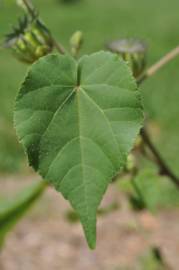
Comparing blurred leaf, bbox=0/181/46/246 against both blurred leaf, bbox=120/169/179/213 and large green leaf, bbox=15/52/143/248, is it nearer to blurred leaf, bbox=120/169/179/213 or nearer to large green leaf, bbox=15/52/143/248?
blurred leaf, bbox=120/169/179/213

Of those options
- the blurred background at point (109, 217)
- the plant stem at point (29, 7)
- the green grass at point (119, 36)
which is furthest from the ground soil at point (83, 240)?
the plant stem at point (29, 7)

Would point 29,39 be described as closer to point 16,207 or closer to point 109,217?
point 16,207

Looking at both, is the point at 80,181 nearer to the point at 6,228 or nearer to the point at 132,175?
the point at 132,175

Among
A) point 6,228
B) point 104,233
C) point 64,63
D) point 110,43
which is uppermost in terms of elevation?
point 64,63

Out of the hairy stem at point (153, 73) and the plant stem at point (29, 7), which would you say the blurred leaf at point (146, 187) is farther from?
the plant stem at point (29, 7)

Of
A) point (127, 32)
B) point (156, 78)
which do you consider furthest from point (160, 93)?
point (127, 32)

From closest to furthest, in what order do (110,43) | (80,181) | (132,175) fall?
(80,181)
(110,43)
(132,175)

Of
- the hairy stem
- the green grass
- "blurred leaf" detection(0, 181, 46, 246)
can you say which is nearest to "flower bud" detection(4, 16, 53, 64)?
the hairy stem
